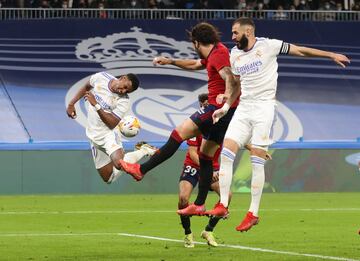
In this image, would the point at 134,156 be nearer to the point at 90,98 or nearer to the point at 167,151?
the point at 90,98

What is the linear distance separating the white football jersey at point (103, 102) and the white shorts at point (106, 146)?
0.27 ft

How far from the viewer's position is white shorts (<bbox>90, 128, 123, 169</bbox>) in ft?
56.0

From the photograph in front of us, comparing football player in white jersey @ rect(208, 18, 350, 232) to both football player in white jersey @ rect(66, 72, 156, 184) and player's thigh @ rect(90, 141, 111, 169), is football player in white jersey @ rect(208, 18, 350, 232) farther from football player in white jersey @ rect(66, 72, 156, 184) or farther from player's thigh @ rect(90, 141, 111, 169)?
player's thigh @ rect(90, 141, 111, 169)

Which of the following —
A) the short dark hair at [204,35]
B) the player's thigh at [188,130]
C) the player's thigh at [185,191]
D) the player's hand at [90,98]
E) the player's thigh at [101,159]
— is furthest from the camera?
the player's thigh at [101,159]

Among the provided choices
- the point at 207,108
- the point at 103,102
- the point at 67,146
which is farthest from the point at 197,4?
the point at 207,108

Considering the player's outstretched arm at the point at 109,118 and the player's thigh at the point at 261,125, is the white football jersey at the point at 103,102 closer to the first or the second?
the player's outstretched arm at the point at 109,118

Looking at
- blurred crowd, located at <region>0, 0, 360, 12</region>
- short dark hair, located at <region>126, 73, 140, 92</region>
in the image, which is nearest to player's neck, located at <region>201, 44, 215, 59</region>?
short dark hair, located at <region>126, 73, 140, 92</region>

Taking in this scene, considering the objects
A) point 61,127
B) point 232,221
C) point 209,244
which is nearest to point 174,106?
point 61,127

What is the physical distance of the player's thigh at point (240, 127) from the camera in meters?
14.0

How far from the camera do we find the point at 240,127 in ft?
46.1

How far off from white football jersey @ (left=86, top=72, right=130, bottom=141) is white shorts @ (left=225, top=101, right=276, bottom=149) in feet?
10.2

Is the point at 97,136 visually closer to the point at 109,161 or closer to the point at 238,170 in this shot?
the point at 109,161

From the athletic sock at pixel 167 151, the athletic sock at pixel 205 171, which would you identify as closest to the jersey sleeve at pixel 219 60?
the athletic sock at pixel 167 151

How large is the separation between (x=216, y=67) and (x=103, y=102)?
3.14 meters
